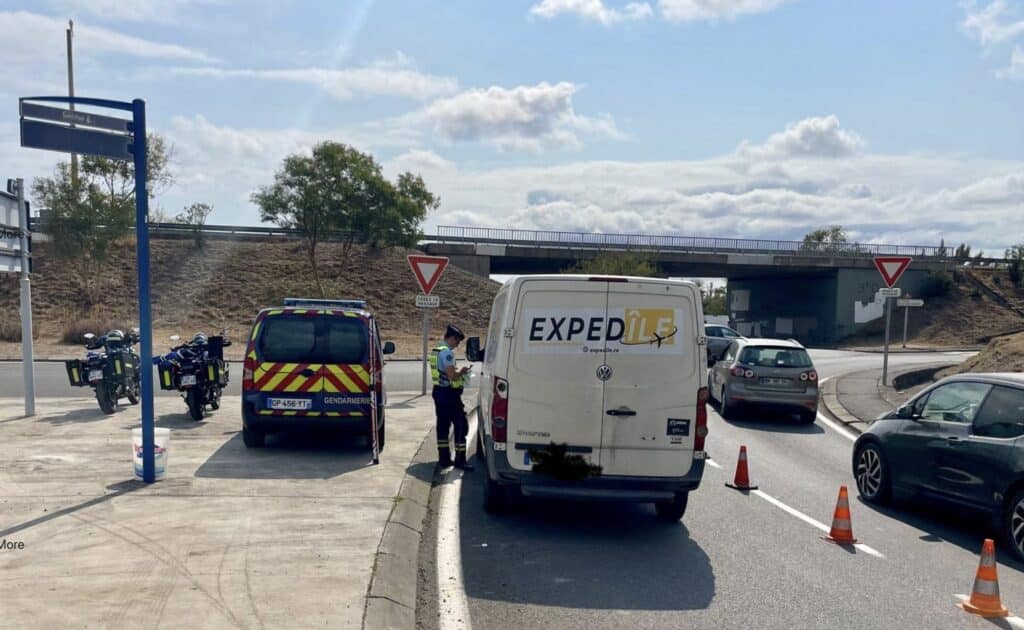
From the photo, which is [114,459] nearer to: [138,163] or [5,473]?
[5,473]

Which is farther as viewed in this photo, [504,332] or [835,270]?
[835,270]

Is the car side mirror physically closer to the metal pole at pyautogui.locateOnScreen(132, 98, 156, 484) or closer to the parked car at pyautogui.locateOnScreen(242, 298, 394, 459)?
the parked car at pyautogui.locateOnScreen(242, 298, 394, 459)

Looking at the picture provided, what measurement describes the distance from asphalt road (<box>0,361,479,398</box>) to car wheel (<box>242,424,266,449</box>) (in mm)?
6965

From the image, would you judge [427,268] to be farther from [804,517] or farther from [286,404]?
[804,517]

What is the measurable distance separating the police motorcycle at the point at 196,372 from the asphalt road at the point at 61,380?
356 cm

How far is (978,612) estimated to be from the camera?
6.01 m

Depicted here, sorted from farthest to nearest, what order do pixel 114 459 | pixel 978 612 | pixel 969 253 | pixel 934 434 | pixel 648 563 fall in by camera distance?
pixel 969 253
pixel 114 459
pixel 934 434
pixel 648 563
pixel 978 612

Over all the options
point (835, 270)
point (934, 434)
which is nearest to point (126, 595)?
point (934, 434)

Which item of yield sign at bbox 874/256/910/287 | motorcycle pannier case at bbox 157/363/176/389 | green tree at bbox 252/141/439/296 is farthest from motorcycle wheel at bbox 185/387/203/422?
green tree at bbox 252/141/439/296

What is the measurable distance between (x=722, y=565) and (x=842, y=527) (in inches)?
62.1

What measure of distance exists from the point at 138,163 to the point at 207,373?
6072 mm

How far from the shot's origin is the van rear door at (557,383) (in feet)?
25.7

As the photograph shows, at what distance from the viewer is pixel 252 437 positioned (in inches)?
435

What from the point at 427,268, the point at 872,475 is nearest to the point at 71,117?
the point at 872,475
